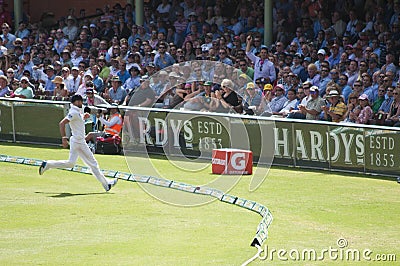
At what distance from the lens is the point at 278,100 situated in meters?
21.0

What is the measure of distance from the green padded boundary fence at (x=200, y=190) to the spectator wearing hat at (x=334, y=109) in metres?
3.89

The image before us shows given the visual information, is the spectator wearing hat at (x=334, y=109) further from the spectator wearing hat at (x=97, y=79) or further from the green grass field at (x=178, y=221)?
the spectator wearing hat at (x=97, y=79)

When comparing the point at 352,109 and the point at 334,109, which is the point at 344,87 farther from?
the point at 352,109

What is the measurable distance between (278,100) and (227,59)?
271cm

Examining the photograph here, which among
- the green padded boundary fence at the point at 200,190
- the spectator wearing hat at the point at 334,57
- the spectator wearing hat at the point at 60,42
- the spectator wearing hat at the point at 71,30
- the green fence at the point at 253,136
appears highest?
the spectator wearing hat at the point at 71,30

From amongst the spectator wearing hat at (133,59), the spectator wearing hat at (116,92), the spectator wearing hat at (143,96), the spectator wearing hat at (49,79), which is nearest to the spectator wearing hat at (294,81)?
the spectator wearing hat at (143,96)

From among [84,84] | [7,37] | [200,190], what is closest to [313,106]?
[200,190]

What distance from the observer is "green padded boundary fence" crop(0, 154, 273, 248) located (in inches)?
503

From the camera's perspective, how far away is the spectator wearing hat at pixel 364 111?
18.8 meters

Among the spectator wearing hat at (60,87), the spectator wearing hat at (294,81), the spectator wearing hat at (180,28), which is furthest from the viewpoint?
the spectator wearing hat at (180,28)

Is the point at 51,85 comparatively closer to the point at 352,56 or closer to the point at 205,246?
the point at 352,56

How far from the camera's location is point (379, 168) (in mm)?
17953

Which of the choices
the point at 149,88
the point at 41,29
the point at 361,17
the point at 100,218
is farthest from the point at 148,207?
the point at 41,29

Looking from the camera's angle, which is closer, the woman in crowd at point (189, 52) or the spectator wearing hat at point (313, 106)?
the spectator wearing hat at point (313, 106)
